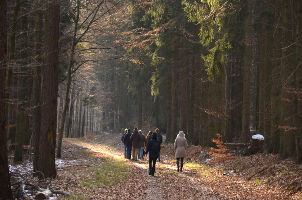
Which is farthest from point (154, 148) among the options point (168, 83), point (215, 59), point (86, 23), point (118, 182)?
point (168, 83)

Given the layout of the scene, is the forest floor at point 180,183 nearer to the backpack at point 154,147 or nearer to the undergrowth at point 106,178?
the undergrowth at point 106,178

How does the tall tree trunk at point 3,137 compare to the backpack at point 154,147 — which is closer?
the tall tree trunk at point 3,137

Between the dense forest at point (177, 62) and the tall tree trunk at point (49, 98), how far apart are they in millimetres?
33

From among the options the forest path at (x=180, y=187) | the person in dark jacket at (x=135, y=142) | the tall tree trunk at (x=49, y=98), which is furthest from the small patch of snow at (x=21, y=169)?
the person in dark jacket at (x=135, y=142)

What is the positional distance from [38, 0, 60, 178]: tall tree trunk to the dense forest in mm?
33

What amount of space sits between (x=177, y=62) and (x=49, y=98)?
58.8ft

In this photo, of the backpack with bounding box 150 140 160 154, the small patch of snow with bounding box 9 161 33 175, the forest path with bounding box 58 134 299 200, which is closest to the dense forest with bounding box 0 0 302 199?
the small patch of snow with bounding box 9 161 33 175

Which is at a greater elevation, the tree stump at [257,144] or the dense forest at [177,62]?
the dense forest at [177,62]

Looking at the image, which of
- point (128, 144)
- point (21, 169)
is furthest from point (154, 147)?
point (128, 144)

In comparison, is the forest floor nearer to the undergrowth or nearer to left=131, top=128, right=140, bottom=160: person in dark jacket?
the undergrowth

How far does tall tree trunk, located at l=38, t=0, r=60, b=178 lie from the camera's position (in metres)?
11.2

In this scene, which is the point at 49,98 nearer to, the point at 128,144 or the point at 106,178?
the point at 106,178

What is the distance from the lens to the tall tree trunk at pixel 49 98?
Result: 36.8 ft

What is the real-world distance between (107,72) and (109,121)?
8.42 meters
